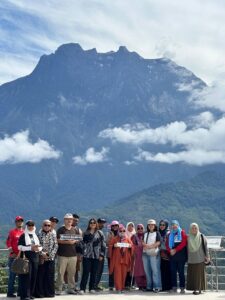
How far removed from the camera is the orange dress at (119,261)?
14320 millimetres

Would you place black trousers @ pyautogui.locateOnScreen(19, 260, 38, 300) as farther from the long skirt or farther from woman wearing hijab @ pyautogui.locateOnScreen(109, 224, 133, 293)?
the long skirt

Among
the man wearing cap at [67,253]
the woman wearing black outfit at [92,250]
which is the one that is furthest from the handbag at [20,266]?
the woman wearing black outfit at [92,250]

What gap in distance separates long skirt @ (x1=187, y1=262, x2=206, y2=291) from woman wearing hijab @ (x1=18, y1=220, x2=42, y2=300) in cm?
380

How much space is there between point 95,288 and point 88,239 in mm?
1245

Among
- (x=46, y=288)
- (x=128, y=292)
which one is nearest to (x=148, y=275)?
(x=128, y=292)

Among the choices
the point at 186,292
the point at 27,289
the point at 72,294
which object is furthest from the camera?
the point at 186,292

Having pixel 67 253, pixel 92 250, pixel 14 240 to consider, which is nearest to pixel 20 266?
pixel 14 240

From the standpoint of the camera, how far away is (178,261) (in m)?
14.2

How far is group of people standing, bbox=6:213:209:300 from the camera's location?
42.5ft

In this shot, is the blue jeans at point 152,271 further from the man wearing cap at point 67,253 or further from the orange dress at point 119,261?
the man wearing cap at point 67,253

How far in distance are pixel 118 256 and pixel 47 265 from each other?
2.10 m

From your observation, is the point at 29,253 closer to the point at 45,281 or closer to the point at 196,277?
the point at 45,281

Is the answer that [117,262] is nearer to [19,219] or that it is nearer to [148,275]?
[148,275]

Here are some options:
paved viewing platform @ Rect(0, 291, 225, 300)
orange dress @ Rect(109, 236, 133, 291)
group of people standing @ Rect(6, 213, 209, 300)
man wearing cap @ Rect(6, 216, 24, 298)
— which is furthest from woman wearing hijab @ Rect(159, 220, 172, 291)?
man wearing cap @ Rect(6, 216, 24, 298)
